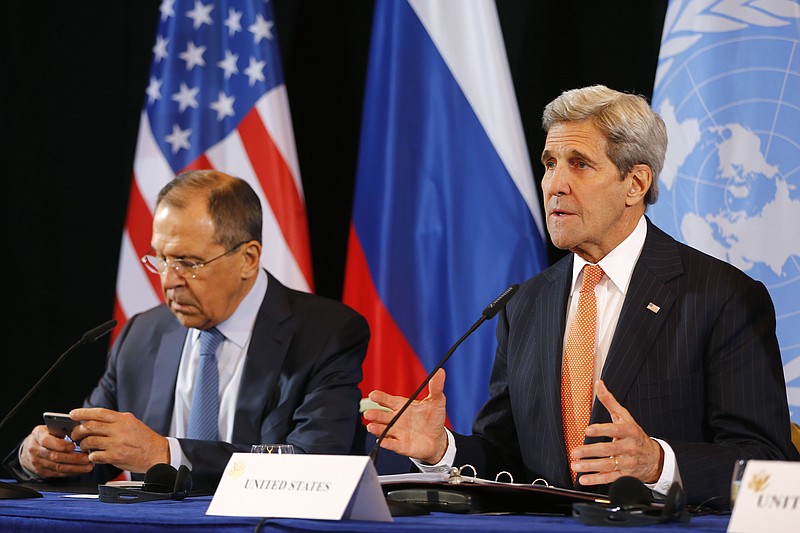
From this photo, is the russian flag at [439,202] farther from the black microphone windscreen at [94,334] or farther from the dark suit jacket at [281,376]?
the black microphone windscreen at [94,334]

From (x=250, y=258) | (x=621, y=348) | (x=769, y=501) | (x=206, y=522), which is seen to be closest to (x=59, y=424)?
(x=250, y=258)

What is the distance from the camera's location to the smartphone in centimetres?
261

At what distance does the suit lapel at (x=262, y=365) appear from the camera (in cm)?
300

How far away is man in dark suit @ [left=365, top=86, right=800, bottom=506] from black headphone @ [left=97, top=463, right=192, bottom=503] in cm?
42

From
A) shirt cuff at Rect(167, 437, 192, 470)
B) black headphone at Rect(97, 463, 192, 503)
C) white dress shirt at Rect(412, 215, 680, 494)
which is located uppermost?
white dress shirt at Rect(412, 215, 680, 494)

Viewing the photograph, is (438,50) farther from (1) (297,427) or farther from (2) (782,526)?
(2) (782,526)

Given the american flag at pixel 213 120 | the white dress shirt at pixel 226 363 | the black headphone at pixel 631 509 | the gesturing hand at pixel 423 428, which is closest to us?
the black headphone at pixel 631 509

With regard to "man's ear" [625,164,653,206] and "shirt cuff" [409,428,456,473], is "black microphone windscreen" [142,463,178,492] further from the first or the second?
"man's ear" [625,164,653,206]

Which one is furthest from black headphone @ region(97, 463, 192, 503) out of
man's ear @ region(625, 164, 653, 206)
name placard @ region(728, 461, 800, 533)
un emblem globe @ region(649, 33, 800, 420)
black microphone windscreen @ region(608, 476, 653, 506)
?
un emblem globe @ region(649, 33, 800, 420)

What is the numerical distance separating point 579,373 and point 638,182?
533 millimetres

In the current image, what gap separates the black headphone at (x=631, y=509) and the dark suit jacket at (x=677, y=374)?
45cm

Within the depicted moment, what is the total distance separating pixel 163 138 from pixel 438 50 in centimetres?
116

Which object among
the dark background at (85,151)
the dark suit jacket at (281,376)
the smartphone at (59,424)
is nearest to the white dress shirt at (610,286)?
the dark suit jacket at (281,376)

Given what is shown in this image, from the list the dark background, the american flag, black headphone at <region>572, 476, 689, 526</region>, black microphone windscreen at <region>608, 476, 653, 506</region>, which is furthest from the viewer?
the dark background
